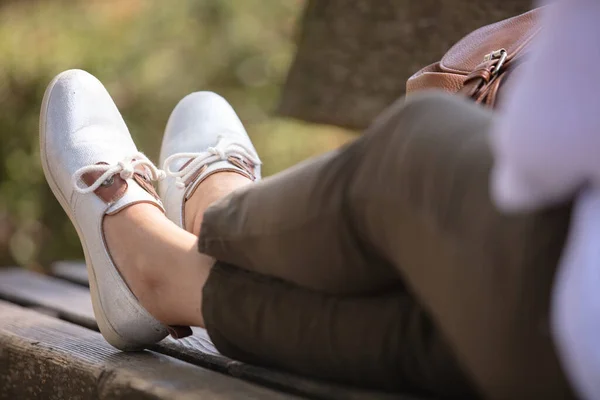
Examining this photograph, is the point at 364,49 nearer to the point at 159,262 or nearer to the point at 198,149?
the point at 198,149

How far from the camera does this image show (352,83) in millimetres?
1747

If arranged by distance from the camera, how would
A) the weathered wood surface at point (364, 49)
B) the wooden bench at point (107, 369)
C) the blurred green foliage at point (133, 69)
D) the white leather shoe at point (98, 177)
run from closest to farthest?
1. the wooden bench at point (107, 369)
2. the white leather shoe at point (98, 177)
3. the weathered wood surface at point (364, 49)
4. the blurred green foliage at point (133, 69)

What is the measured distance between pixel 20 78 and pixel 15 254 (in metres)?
0.62

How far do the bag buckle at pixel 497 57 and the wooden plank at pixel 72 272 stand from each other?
805mm

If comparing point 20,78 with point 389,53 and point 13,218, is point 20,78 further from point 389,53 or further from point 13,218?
point 389,53

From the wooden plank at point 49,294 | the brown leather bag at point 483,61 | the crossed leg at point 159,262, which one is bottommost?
the wooden plank at point 49,294

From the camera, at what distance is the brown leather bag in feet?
3.05

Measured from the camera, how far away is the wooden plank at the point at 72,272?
1.47 m

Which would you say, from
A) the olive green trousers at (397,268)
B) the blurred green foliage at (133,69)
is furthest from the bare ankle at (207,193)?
the blurred green foliage at (133,69)

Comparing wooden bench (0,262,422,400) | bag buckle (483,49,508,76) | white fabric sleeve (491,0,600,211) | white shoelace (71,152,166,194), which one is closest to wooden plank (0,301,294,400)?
wooden bench (0,262,422,400)

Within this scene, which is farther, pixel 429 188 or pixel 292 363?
pixel 292 363

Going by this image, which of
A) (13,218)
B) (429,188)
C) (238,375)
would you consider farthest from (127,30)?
(429,188)

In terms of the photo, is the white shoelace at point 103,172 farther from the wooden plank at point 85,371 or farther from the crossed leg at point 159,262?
the wooden plank at point 85,371

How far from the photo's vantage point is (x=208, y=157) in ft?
3.55
